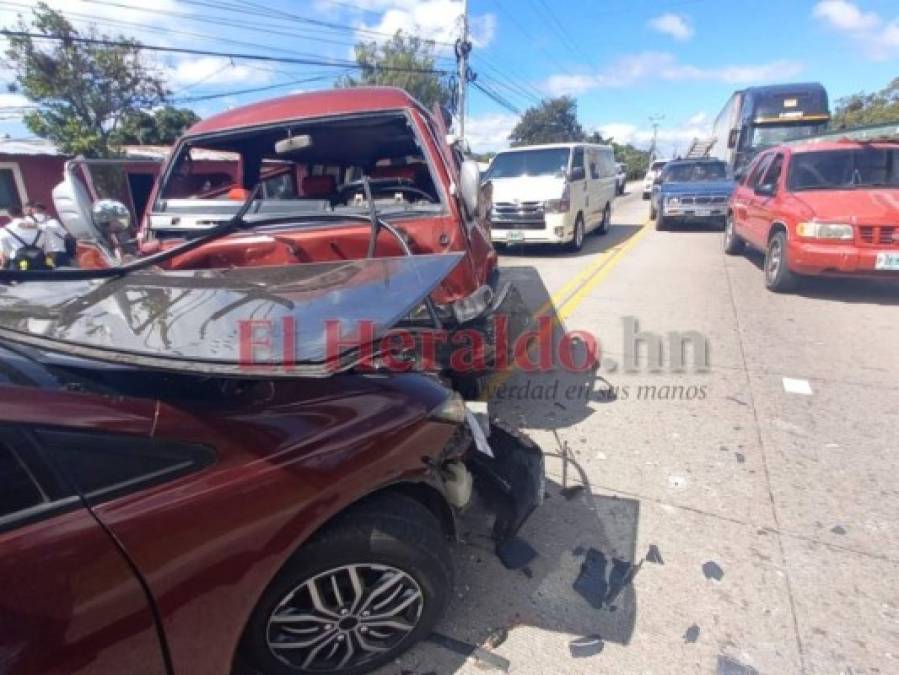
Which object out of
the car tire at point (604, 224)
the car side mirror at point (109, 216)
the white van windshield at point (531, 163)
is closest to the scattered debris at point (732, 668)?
the car side mirror at point (109, 216)

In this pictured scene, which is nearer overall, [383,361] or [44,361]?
[44,361]

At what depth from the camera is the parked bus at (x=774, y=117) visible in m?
16.9

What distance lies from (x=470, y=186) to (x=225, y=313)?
2.20 meters

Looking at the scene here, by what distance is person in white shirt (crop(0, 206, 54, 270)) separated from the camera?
26.3 feet

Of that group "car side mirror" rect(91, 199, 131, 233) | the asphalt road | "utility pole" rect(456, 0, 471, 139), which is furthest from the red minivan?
"utility pole" rect(456, 0, 471, 139)

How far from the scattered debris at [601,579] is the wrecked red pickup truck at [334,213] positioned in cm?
123

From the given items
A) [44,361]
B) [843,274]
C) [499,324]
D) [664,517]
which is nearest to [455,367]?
[499,324]

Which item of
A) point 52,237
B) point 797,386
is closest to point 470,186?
point 797,386

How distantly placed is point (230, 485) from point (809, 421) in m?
3.89

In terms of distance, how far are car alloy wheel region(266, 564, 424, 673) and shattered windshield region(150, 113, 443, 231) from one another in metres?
2.31

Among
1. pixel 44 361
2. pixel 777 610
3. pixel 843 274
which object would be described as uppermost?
pixel 44 361

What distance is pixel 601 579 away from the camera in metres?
2.44

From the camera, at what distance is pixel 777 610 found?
223 centimetres

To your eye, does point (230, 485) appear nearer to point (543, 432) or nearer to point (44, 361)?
point (44, 361)
